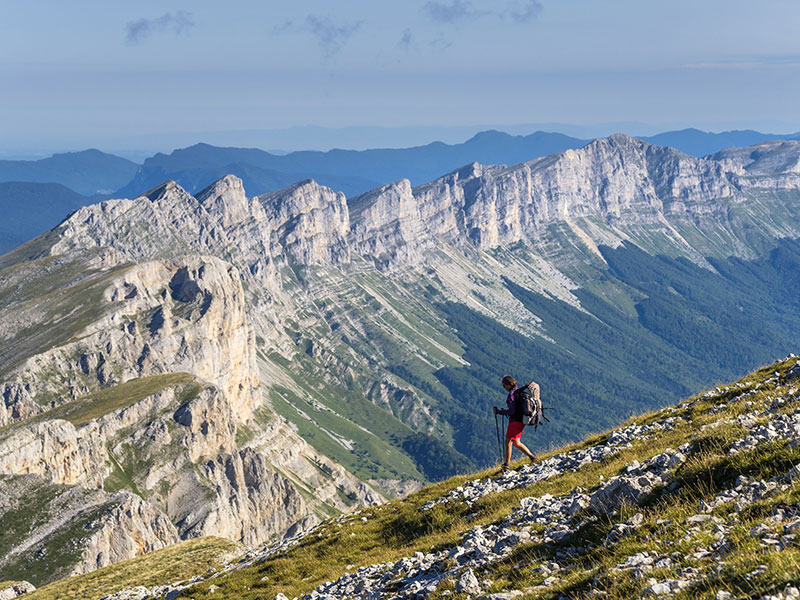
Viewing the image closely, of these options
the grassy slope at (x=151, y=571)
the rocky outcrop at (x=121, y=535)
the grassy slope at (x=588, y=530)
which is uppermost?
the grassy slope at (x=588, y=530)

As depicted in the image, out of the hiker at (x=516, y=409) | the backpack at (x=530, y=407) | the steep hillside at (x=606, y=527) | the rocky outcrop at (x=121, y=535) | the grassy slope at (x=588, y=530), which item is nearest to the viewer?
the grassy slope at (x=588, y=530)

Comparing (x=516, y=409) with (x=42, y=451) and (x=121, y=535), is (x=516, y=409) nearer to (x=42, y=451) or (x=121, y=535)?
(x=121, y=535)

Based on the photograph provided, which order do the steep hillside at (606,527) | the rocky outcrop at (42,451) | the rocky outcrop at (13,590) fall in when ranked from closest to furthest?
the steep hillside at (606,527) < the rocky outcrop at (13,590) < the rocky outcrop at (42,451)

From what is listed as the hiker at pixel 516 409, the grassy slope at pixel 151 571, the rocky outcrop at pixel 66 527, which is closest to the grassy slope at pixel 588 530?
the hiker at pixel 516 409

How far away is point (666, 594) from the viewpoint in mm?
12789

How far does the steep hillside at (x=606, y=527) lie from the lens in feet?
46.9

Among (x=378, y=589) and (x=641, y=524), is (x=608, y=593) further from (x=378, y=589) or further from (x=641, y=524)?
(x=378, y=589)

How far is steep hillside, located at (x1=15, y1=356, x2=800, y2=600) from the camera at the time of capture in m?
14.3

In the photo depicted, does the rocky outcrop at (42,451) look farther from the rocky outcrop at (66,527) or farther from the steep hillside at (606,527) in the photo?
the steep hillside at (606,527)

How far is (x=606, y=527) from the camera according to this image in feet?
63.3

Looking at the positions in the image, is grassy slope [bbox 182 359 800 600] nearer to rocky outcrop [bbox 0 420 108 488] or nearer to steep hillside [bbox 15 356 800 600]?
steep hillside [bbox 15 356 800 600]

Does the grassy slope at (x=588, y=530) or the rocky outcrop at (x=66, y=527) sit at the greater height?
the grassy slope at (x=588, y=530)

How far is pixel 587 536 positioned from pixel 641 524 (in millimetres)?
1946

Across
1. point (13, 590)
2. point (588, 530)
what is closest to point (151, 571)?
point (13, 590)
